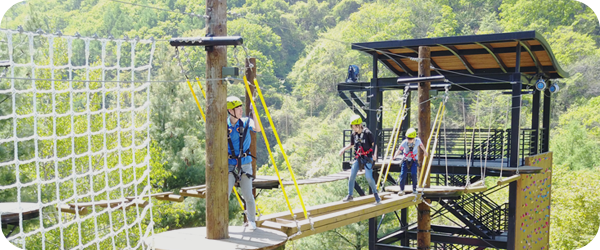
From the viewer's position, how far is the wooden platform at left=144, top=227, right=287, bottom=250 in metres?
5.18

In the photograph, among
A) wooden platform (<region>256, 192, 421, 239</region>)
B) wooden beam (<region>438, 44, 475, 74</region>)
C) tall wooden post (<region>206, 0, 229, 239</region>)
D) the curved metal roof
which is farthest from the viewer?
wooden beam (<region>438, 44, 475, 74</region>)

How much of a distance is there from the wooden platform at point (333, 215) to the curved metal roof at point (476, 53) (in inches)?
109

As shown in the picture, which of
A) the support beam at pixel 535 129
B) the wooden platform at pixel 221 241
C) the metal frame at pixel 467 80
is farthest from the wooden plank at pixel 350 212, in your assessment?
the support beam at pixel 535 129

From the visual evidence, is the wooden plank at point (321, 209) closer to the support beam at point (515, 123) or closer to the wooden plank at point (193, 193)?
the wooden plank at point (193, 193)

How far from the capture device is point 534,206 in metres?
12.8

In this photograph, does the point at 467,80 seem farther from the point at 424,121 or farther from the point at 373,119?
the point at 424,121

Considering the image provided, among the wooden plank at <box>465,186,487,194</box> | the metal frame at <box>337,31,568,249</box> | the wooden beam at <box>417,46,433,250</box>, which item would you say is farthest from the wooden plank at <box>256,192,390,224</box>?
the metal frame at <box>337,31,568,249</box>

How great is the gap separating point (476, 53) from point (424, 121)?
355 centimetres

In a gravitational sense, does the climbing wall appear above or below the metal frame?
below

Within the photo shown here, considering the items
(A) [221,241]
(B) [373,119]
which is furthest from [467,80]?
(A) [221,241]

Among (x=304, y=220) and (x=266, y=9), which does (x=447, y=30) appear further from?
(x=304, y=220)

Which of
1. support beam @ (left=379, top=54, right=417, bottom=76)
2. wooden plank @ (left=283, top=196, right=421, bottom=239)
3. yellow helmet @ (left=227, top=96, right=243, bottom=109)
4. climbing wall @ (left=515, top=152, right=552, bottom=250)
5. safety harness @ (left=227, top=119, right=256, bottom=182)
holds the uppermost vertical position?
support beam @ (left=379, top=54, right=417, bottom=76)

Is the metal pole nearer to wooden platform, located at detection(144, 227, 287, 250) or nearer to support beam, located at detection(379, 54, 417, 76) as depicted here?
support beam, located at detection(379, 54, 417, 76)

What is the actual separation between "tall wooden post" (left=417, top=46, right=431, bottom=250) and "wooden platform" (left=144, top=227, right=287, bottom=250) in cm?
404
